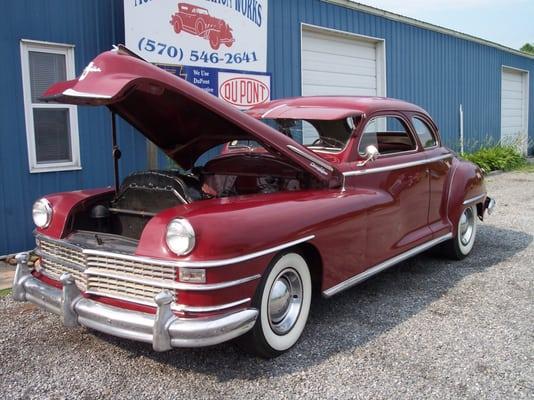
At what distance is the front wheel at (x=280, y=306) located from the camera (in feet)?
10.4

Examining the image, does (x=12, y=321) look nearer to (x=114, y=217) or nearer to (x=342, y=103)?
(x=114, y=217)

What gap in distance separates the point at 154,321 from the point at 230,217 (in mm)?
683

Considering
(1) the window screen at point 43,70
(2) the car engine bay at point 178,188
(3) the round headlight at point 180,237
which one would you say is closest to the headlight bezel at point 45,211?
(2) the car engine bay at point 178,188

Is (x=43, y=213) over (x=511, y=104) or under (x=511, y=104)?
under

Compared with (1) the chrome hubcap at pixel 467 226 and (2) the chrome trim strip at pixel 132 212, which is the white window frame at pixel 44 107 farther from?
(1) the chrome hubcap at pixel 467 226

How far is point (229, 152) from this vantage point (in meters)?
4.71

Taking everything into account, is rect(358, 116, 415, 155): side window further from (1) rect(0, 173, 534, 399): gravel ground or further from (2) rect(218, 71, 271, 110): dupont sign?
(2) rect(218, 71, 271, 110): dupont sign

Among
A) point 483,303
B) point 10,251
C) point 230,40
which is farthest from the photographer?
point 230,40

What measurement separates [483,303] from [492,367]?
3.87 feet

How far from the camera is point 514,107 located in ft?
57.6

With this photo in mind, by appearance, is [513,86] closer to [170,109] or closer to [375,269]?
[375,269]

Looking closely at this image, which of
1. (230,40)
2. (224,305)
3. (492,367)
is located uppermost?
(230,40)

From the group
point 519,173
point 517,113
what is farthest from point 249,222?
point 517,113

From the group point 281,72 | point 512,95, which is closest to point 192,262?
point 281,72
